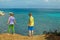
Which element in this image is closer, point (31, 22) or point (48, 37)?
point (48, 37)

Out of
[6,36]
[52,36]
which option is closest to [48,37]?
[52,36]

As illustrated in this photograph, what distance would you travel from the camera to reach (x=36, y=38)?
57.8 ft

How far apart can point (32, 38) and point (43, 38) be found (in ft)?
2.52

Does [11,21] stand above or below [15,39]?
above

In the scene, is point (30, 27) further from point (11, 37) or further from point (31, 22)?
point (11, 37)

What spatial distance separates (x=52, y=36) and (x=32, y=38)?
4.65ft

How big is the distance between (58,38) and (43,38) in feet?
3.62

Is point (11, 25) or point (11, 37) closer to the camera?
point (11, 37)

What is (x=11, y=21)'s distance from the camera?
733 inches

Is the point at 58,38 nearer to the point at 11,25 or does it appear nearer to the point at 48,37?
the point at 48,37

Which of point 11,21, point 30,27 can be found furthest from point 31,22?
point 11,21

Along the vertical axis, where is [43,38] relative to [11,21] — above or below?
below

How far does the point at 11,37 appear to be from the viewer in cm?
1752

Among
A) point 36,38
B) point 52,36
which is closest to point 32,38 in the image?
point 36,38
